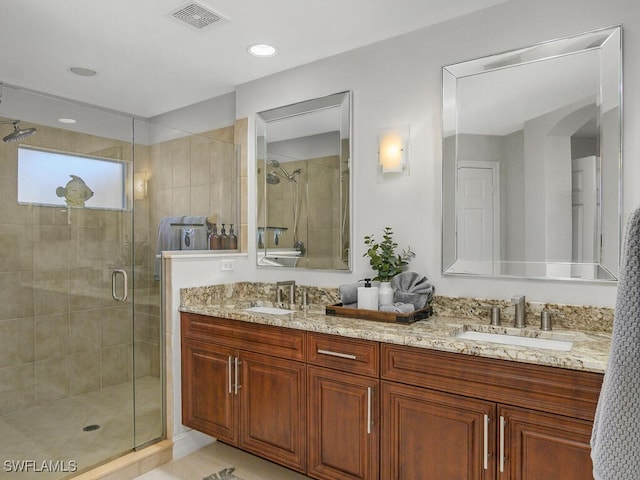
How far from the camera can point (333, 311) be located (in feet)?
8.27

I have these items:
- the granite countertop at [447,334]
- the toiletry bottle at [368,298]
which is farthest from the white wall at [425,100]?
the toiletry bottle at [368,298]

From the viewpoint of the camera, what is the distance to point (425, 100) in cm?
252

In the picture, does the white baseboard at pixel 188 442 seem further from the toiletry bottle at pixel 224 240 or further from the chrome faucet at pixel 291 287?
the toiletry bottle at pixel 224 240

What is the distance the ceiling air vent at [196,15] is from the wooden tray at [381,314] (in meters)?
1.71

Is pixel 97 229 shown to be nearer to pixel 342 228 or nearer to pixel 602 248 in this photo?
pixel 342 228

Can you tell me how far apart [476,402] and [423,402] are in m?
0.23

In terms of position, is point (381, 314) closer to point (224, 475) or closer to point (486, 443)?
point (486, 443)

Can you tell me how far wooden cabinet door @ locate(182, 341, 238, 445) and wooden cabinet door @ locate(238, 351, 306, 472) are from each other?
90 millimetres

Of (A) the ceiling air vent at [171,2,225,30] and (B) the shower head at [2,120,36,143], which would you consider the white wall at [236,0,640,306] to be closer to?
(A) the ceiling air vent at [171,2,225,30]

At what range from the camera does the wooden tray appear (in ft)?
7.30

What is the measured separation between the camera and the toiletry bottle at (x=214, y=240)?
322 centimetres

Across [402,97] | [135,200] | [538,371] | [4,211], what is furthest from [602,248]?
[4,211]

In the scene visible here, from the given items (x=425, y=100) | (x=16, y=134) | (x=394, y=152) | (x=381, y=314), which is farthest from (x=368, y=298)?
(x=16, y=134)

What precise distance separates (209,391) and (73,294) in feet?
3.29
